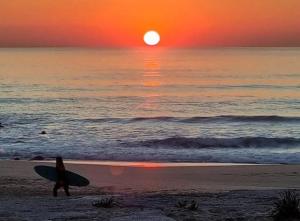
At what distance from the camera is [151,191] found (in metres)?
11.8

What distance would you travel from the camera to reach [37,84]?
214 ft

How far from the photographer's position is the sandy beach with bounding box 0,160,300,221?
26.3 feet

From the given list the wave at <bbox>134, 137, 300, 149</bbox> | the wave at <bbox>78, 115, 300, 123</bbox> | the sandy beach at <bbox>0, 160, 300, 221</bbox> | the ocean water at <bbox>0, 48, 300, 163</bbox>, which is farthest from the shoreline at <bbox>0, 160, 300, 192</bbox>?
the wave at <bbox>78, 115, 300, 123</bbox>

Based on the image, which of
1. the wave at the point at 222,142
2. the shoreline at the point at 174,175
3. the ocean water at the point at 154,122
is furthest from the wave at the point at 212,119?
the shoreline at the point at 174,175

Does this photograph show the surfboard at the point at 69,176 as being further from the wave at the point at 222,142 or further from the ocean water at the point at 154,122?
the wave at the point at 222,142

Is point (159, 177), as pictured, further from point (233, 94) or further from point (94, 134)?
point (233, 94)

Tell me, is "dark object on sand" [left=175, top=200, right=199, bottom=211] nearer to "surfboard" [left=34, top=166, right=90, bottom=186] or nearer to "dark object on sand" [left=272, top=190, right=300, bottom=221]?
"dark object on sand" [left=272, top=190, right=300, bottom=221]

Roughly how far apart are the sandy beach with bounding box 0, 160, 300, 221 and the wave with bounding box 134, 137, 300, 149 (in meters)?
5.76

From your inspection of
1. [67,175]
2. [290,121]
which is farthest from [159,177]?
[290,121]

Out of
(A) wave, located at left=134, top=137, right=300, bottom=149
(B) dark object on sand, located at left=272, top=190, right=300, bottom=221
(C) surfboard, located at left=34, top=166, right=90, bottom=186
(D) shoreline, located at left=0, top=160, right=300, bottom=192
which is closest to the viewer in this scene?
(B) dark object on sand, located at left=272, top=190, right=300, bottom=221

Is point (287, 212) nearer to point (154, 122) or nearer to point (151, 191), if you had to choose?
point (151, 191)

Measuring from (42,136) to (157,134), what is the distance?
626 centimetres

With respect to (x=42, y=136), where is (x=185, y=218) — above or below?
below

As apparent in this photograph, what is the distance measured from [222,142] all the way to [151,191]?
14.0 metres
